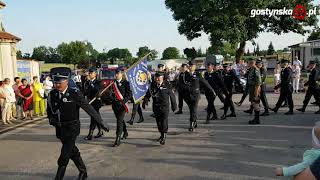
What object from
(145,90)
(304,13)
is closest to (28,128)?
(145,90)

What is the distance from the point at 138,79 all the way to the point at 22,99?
6707mm

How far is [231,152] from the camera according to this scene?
352 inches

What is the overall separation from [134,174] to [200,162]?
1.39 m

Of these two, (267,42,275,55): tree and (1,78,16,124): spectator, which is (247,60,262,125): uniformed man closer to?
(1,78,16,124): spectator

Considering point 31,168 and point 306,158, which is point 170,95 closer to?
point 31,168

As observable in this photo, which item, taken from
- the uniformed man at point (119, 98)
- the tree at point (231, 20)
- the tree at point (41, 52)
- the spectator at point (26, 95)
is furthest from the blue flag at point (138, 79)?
the tree at point (41, 52)

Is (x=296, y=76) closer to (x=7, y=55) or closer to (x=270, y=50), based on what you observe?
(x=7, y=55)

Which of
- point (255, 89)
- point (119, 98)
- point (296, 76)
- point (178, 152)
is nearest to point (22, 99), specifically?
Result: point (119, 98)

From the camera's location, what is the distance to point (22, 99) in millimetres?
16297

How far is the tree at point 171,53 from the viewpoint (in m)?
83.9

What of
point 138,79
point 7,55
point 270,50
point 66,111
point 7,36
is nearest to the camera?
point 66,111

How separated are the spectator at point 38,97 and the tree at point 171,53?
217ft

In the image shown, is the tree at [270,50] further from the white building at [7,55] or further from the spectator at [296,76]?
the white building at [7,55]

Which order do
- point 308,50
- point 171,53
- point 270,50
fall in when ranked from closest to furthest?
point 308,50, point 171,53, point 270,50
